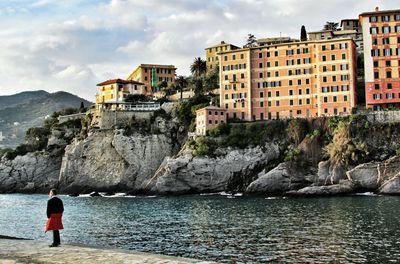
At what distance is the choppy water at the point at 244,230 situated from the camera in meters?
30.0

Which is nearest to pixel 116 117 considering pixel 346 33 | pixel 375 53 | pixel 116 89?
pixel 116 89

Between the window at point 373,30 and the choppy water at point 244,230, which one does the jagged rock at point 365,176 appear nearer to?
the choppy water at point 244,230

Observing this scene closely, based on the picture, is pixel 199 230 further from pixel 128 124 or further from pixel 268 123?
pixel 128 124

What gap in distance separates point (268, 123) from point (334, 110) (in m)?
12.8

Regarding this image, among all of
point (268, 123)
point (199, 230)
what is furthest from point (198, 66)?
point (199, 230)

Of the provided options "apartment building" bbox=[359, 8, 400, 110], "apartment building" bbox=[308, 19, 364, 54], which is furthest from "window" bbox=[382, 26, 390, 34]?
"apartment building" bbox=[308, 19, 364, 54]

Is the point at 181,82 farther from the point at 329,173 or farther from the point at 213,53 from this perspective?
the point at 329,173

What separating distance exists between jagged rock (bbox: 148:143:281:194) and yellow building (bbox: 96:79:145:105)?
40.0 m

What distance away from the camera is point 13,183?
117188 millimetres

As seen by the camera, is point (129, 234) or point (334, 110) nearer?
point (129, 234)

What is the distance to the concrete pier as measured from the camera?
59.5 ft

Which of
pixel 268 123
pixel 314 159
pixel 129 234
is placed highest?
pixel 268 123

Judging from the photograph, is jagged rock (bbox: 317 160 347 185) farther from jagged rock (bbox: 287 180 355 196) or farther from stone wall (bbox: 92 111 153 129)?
stone wall (bbox: 92 111 153 129)

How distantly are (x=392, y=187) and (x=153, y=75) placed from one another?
83.4 meters
